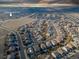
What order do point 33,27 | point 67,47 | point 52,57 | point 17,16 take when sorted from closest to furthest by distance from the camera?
point 52,57 → point 67,47 → point 33,27 → point 17,16

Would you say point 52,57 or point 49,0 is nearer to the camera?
point 52,57

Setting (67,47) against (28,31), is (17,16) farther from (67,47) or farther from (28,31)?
(67,47)

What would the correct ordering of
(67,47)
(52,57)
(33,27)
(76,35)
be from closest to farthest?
(52,57) → (67,47) → (76,35) → (33,27)

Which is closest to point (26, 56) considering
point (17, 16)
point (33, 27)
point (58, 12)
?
point (33, 27)

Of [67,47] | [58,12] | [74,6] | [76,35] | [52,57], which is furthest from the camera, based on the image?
[74,6]

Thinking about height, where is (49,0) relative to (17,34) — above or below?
above

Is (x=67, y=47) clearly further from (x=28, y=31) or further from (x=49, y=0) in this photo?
(x=49, y=0)

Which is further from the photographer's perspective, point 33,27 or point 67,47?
point 33,27

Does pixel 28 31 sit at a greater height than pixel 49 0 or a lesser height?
lesser

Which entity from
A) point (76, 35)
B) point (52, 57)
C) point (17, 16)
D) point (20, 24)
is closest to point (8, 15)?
point (17, 16)
